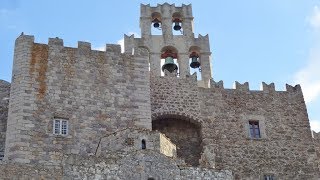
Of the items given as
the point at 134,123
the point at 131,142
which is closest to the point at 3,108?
the point at 134,123

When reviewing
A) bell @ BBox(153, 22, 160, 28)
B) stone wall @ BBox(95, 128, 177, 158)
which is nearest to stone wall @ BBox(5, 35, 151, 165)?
stone wall @ BBox(95, 128, 177, 158)

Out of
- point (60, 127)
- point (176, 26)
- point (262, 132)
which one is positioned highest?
point (176, 26)

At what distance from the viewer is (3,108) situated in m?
29.3

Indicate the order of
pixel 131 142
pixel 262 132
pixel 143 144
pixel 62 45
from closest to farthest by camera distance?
pixel 131 142, pixel 143 144, pixel 62 45, pixel 262 132

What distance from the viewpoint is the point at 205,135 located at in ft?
102

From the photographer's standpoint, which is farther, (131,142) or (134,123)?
(134,123)

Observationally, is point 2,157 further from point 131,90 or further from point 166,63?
point 166,63

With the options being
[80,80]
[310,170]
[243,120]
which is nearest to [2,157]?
[80,80]

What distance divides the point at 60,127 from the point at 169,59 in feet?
38.7

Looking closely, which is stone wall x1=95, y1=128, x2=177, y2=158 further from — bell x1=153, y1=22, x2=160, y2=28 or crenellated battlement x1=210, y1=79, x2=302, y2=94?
bell x1=153, y1=22, x2=160, y2=28

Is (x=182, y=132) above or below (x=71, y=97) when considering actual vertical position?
below

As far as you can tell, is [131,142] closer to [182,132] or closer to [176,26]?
[182,132]

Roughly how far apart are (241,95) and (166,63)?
5.42 m

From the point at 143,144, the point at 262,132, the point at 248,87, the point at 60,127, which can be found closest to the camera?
the point at 143,144
